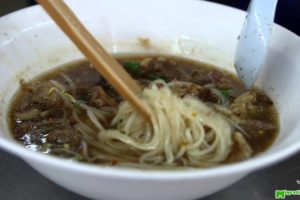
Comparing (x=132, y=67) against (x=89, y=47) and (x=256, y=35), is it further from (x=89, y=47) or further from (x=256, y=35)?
(x=89, y=47)

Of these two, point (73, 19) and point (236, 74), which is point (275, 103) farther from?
point (73, 19)

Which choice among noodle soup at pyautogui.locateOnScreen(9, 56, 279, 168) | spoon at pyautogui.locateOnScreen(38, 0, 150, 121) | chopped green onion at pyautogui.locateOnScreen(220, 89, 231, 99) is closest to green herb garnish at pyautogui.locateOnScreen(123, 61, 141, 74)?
noodle soup at pyautogui.locateOnScreen(9, 56, 279, 168)

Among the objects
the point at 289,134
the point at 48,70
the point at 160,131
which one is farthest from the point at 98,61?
the point at 48,70

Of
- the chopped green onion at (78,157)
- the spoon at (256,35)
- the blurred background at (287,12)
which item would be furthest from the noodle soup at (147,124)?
the blurred background at (287,12)

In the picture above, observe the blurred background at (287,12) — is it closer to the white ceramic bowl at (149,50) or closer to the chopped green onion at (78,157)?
the white ceramic bowl at (149,50)

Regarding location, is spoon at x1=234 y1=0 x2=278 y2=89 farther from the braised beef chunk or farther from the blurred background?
the blurred background

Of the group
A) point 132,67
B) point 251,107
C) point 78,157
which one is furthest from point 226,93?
point 78,157

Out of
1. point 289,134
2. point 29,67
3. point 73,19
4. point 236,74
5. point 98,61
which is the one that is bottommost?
point 236,74
